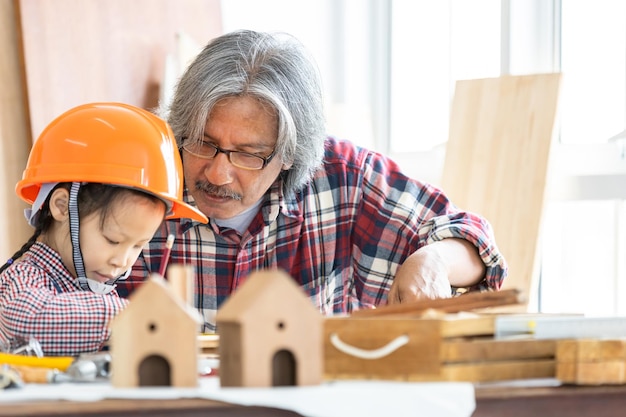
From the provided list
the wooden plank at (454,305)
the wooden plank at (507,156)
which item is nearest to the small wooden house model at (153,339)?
the wooden plank at (454,305)

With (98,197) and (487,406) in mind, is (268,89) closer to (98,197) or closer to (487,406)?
(98,197)

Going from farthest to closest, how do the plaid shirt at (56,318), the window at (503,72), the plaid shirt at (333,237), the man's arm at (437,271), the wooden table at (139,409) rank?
the window at (503,72), the plaid shirt at (333,237), the man's arm at (437,271), the plaid shirt at (56,318), the wooden table at (139,409)

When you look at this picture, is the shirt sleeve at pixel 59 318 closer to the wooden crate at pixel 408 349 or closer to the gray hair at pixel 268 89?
the wooden crate at pixel 408 349

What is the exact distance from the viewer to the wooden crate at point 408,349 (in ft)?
3.76

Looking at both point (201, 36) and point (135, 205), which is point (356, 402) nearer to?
point (135, 205)

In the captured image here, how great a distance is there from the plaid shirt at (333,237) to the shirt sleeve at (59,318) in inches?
31.0

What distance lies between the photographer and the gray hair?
83.7 inches

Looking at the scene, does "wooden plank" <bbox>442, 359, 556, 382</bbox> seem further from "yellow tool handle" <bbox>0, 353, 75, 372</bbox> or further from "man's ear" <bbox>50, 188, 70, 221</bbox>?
"man's ear" <bbox>50, 188, 70, 221</bbox>

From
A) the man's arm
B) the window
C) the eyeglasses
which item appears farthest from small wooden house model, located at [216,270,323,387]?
the window

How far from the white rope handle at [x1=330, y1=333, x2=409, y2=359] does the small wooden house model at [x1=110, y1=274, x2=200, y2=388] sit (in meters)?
0.18

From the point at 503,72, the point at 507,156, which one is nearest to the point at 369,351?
the point at 507,156

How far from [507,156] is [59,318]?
7.69 ft

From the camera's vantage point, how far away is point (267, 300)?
1.06 m

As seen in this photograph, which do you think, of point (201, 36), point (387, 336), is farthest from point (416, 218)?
point (201, 36)
